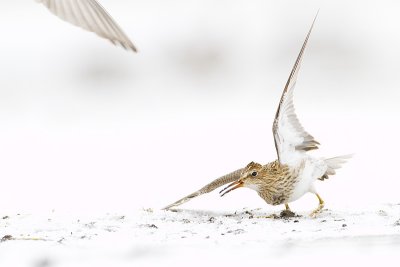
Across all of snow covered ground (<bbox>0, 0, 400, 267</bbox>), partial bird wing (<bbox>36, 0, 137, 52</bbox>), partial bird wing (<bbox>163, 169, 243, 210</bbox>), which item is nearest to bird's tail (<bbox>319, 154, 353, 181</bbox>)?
snow covered ground (<bbox>0, 0, 400, 267</bbox>)

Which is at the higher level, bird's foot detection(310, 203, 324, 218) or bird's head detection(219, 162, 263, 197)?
bird's head detection(219, 162, 263, 197)

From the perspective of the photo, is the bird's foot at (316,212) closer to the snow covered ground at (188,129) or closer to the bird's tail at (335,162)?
the snow covered ground at (188,129)

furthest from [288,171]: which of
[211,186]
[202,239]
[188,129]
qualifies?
[188,129]

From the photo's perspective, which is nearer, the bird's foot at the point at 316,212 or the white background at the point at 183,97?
the bird's foot at the point at 316,212

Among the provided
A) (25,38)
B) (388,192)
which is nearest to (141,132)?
(25,38)

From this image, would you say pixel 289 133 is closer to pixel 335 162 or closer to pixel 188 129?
pixel 335 162

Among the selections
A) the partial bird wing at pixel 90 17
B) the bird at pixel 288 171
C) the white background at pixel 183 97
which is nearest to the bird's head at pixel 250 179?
the bird at pixel 288 171

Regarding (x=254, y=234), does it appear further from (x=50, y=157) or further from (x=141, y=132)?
(x=141, y=132)

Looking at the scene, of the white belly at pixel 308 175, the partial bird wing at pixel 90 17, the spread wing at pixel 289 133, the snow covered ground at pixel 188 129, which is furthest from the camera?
the white belly at pixel 308 175

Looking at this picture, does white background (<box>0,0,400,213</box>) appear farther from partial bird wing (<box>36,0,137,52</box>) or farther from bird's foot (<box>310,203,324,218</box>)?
partial bird wing (<box>36,0,137,52</box>)
